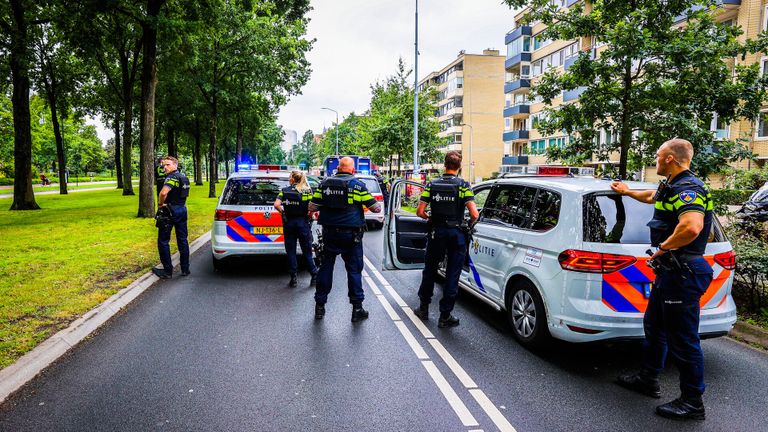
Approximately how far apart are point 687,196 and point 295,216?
210 inches

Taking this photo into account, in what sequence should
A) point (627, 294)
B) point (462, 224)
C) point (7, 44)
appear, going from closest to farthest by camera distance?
point (627, 294) → point (462, 224) → point (7, 44)

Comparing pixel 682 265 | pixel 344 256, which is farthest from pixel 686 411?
pixel 344 256

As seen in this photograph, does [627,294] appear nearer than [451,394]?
No

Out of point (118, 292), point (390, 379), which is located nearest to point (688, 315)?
point (390, 379)

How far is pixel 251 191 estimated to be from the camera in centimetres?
843

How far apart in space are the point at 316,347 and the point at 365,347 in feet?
1.61

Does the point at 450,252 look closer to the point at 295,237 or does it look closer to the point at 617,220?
the point at 617,220

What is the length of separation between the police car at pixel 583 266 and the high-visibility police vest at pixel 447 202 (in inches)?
22.5

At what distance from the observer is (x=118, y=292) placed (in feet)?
22.0

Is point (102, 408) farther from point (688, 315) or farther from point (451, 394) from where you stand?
point (688, 315)

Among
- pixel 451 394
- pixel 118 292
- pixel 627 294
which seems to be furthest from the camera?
pixel 118 292

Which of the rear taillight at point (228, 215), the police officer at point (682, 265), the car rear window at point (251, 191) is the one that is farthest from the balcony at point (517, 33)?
the police officer at point (682, 265)

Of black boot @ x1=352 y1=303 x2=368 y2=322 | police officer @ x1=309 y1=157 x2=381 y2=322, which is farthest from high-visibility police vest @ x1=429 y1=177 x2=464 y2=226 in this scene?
black boot @ x1=352 y1=303 x2=368 y2=322

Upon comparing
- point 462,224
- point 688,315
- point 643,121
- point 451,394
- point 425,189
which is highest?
→ point 643,121
